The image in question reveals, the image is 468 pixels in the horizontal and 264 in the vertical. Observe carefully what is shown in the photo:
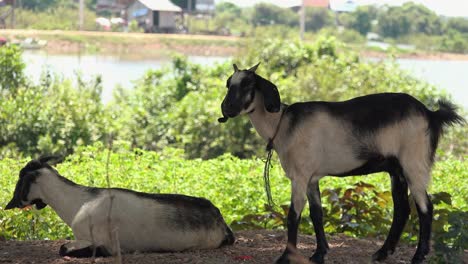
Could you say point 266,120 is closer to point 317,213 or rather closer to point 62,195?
point 317,213

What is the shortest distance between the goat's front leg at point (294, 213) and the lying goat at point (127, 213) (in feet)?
1.92

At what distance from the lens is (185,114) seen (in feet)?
51.0

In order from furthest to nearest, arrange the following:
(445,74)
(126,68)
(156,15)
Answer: (156,15) → (126,68) → (445,74)

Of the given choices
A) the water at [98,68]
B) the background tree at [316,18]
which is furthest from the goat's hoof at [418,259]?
the background tree at [316,18]

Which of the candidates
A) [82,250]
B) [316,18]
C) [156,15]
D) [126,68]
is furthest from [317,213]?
[316,18]

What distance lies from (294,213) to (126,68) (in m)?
22.5

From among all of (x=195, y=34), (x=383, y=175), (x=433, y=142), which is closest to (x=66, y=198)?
(x=433, y=142)

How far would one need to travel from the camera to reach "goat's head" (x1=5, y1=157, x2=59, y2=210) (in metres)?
5.82

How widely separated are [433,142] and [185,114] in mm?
10047

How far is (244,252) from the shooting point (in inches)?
232

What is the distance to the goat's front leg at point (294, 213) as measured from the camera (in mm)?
5445

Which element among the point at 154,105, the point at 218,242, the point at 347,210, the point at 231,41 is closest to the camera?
the point at 218,242

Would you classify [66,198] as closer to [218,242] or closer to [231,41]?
[218,242]

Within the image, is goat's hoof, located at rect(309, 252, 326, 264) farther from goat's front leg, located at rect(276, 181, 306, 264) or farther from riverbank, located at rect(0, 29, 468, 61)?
riverbank, located at rect(0, 29, 468, 61)
